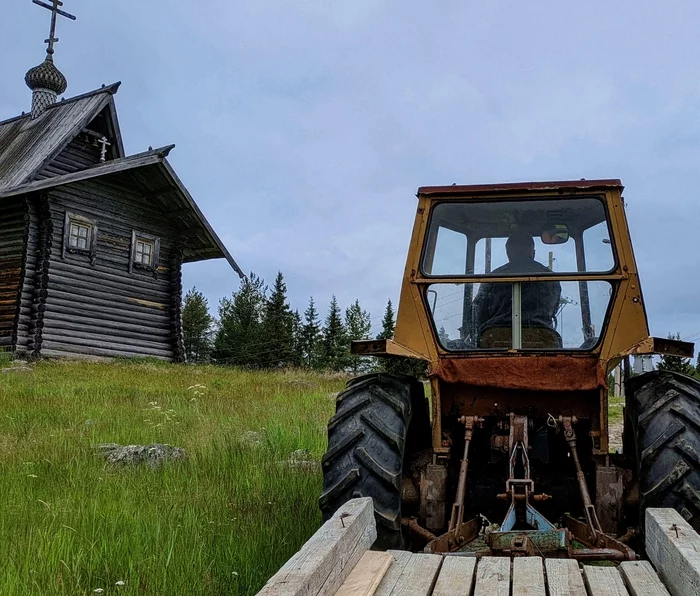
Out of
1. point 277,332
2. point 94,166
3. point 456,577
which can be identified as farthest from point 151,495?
point 277,332

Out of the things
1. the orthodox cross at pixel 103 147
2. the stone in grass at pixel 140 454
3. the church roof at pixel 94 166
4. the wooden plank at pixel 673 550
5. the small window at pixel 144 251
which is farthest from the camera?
the orthodox cross at pixel 103 147

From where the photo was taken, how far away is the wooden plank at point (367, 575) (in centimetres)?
228

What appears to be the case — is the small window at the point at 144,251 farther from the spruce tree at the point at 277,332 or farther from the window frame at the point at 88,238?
the spruce tree at the point at 277,332

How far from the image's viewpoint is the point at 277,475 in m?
5.66

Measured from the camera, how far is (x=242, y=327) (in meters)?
56.9

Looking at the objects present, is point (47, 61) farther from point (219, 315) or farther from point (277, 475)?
point (219, 315)

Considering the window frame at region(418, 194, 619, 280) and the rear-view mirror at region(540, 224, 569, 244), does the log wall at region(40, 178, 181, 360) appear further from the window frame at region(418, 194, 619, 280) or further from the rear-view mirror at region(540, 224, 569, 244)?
the rear-view mirror at region(540, 224, 569, 244)

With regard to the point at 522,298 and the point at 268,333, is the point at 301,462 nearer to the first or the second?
the point at 522,298

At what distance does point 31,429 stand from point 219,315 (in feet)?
198

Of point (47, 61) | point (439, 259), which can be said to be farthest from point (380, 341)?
point (47, 61)

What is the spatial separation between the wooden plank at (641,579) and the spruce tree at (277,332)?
150 feet

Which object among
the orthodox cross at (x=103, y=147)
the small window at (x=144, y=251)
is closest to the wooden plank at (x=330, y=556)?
the small window at (x=144, y=251)

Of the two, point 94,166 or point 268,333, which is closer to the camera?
point 94,166

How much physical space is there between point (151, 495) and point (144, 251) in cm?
1577
